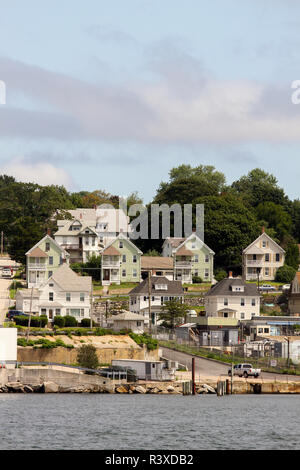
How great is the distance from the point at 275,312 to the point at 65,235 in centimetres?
3389

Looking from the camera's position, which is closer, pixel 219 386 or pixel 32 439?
pixel 32 439

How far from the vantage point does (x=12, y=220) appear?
533ft

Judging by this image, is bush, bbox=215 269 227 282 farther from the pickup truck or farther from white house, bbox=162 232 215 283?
the pickup truck

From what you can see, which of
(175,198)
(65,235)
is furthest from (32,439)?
(175,198)

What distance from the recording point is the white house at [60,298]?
378 ft

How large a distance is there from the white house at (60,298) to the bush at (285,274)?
2983cm

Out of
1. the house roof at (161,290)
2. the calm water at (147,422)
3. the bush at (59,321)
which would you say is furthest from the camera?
the house roof at (161,290)

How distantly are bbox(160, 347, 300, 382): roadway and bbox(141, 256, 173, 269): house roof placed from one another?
41.2 meters

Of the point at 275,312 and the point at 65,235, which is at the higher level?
the point at 65,235

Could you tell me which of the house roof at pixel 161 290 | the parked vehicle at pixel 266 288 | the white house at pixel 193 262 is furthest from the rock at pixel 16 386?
the white house at pixel 193 262

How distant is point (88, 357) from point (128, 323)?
696 inches

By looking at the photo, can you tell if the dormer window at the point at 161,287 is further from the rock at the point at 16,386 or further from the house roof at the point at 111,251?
the rock at the point at 16,386
